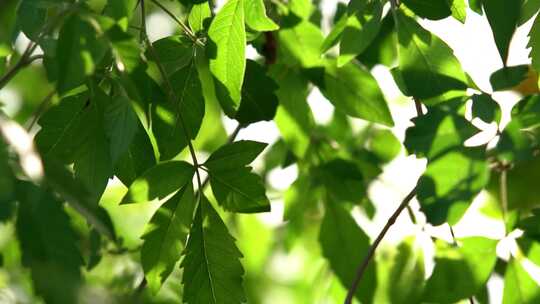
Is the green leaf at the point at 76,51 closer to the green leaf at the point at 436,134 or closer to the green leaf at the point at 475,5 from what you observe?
the green leaf at the point at 436,134

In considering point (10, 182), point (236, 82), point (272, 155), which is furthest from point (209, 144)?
point (10, 182)

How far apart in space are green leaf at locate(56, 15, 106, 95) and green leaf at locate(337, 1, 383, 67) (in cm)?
27

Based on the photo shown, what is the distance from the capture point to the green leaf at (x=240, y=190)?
0.75 metres

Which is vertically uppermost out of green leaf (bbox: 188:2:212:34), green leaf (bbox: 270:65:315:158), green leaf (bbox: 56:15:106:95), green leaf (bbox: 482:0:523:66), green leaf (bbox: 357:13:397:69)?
green leaf (bbox: 56:15:106:95)

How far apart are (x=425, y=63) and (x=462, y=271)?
0.18 metres

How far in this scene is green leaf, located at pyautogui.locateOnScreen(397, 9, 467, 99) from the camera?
0.75 m

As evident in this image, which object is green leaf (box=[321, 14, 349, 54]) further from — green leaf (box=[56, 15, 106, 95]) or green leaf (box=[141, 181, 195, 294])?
green leaf (box=[56, 15, 106, 95])

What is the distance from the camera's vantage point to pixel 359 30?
31.1 inches

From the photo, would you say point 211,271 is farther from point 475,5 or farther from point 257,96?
point 475,5

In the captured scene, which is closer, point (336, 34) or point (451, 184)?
point (451, 184)

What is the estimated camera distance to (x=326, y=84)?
3.19ft

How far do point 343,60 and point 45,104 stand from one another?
1.09 ft

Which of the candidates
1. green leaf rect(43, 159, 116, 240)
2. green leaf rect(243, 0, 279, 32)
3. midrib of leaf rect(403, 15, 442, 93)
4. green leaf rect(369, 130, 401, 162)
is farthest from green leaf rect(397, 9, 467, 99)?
green leaf rect(369, 130, 401, 162)

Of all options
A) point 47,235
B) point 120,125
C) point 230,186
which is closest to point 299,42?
point 230,186
